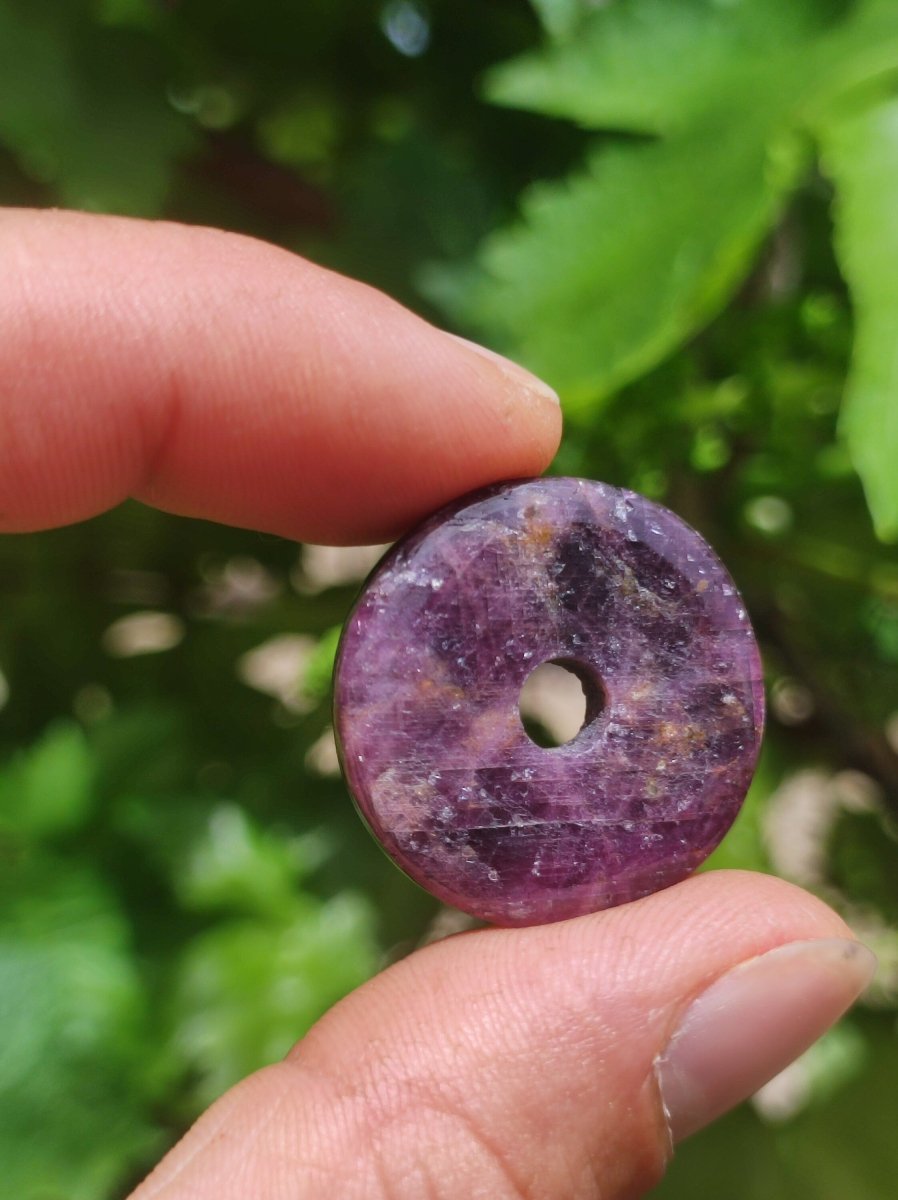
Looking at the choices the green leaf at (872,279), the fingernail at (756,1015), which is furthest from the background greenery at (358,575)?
the fingernail at (756,1015)

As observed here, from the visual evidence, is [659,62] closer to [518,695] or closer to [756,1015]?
[518,695]

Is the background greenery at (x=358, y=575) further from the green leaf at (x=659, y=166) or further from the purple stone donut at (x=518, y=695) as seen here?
the purple stone donut at (x=518, y=695)

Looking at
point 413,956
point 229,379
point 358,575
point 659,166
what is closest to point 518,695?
point 413,956

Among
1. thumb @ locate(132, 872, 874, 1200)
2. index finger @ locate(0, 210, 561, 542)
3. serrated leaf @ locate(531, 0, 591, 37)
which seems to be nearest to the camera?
thumb @ locate(132, 872, 874, 1200)

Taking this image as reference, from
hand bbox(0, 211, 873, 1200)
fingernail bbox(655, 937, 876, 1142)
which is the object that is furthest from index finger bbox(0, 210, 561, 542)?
fingernail bbox(655, 937, 876, 1142)

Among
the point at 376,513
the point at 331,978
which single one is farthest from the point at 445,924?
the point at 376,513

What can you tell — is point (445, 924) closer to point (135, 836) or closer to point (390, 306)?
point (135, 836)

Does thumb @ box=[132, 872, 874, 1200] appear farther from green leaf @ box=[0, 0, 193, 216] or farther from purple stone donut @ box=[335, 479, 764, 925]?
green leaf @ box=[0, 0, 193, 216]
